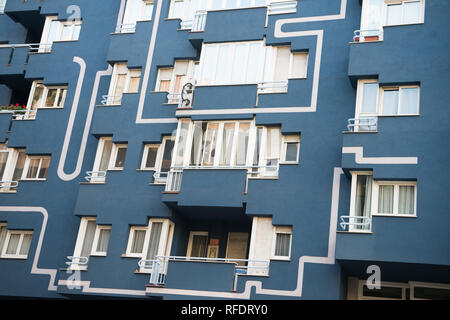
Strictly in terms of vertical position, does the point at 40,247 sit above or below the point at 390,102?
below

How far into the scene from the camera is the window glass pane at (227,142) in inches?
1022

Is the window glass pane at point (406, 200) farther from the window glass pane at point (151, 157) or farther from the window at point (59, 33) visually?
the window at point (59, 33)

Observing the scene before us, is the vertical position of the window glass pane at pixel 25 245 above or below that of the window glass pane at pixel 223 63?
below

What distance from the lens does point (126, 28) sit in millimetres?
31016

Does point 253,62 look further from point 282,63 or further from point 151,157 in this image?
point 151,157

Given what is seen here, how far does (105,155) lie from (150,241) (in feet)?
16.7

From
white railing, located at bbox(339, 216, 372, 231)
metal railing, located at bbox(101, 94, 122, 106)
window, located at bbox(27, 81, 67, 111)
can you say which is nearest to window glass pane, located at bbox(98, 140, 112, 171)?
metal railing, located at bbox(101, 94, 122, 106)

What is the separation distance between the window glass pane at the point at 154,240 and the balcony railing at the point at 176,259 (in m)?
0.35

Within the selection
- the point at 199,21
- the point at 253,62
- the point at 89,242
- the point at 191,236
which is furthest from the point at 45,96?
the point at 253,62

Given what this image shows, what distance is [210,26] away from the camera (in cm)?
2839

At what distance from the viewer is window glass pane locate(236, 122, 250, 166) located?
84.5ft

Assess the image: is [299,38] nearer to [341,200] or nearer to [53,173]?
[341,200]

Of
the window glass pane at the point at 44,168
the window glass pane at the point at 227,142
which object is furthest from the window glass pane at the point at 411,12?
the window glass pane at the point at 44,168
